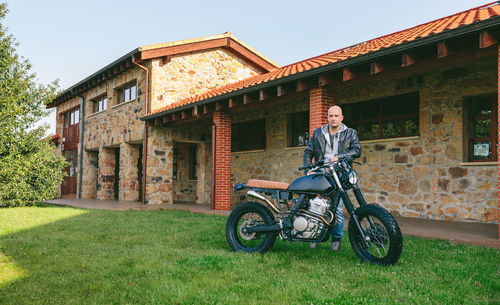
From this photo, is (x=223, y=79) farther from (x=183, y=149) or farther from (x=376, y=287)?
(x=376, y=287)

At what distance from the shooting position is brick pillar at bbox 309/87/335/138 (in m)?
7.05

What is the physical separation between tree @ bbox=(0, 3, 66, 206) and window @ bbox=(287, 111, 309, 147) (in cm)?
798

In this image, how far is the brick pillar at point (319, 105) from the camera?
705 centimetres

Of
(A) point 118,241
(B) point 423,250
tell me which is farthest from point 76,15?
(B) point 423,250

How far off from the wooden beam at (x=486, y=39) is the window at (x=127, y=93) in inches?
435

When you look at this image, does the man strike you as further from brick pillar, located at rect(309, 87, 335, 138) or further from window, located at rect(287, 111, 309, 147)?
window, located at rect(287, 111, 309, 147)

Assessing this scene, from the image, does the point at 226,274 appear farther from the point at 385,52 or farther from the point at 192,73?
the point at 192,73

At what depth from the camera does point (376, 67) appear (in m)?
5.77

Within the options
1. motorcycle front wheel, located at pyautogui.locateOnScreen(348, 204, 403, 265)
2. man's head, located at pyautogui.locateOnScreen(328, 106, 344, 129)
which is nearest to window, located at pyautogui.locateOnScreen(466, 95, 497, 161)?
man's head, located at pyautogui.locateOnScreen(328, 106, 344, 129)

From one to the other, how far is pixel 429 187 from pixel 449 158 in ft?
2.22

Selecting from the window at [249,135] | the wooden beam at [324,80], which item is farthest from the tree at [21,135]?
the wooden beam at [324,80]

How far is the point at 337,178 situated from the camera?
390cm

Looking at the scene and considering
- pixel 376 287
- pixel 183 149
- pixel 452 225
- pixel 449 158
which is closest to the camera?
pixel 376 287

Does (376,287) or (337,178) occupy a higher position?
(337,178)
